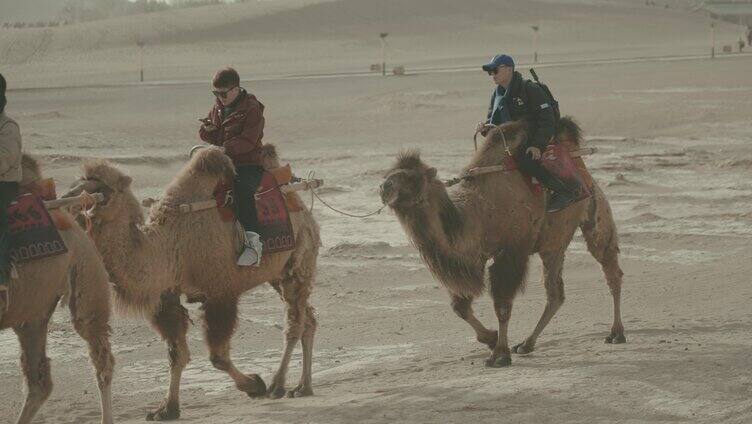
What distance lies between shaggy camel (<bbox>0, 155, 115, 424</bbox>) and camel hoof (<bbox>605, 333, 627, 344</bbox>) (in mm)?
4710

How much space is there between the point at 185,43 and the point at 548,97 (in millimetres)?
54537

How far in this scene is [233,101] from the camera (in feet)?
32.0

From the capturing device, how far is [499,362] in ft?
34.4

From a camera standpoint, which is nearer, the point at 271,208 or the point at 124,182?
the point at 124,182

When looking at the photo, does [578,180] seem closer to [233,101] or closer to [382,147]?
[233,101]

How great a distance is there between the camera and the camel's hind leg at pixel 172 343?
29.7ft

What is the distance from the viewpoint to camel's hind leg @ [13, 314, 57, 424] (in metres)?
8.27

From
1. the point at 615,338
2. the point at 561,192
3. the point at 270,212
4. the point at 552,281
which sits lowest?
the point at 615,338

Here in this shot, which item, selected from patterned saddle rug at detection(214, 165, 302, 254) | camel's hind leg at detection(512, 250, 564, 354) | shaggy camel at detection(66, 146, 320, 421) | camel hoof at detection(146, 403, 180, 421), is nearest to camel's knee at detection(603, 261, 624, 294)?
camel's hind leg at detection(512, 250, 564, 354)

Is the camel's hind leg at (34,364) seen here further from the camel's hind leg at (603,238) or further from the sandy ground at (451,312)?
the camel's hind leg at (603,238)

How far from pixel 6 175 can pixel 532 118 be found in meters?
4.91

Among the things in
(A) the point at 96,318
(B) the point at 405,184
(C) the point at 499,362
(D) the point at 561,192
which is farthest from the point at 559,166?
(A) the point at 96,318

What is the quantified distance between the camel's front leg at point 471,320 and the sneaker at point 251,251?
2.18 m

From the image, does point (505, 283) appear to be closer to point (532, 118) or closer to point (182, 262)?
point (532, 118)
